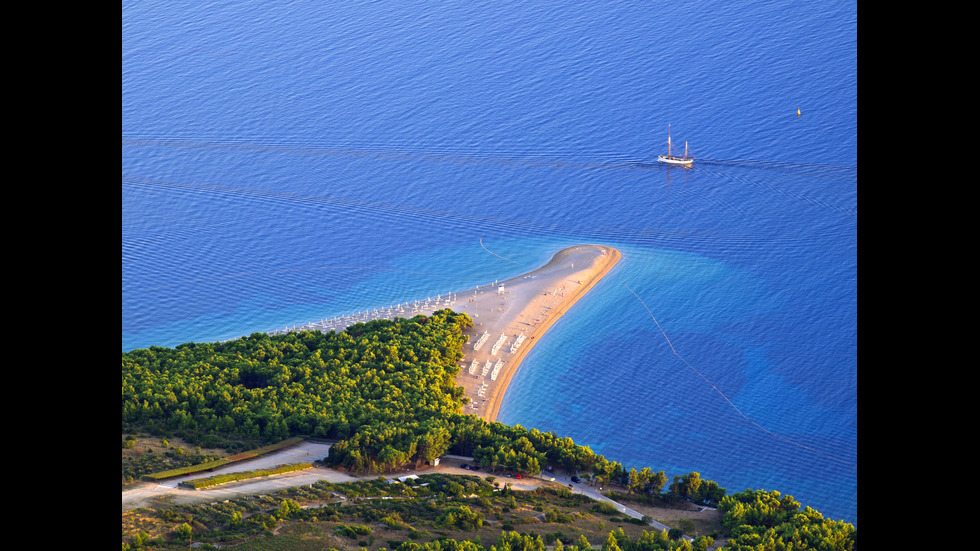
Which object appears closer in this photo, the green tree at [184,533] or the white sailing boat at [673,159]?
the green tree at [184,533]

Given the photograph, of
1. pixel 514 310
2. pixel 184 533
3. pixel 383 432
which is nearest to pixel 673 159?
pixel 514 310

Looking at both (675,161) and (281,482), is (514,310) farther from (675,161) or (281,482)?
(675,161)

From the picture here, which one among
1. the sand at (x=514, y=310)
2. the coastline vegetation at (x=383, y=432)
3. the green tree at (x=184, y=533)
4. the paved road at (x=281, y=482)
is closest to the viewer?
the green tree at (x=184, y=533)

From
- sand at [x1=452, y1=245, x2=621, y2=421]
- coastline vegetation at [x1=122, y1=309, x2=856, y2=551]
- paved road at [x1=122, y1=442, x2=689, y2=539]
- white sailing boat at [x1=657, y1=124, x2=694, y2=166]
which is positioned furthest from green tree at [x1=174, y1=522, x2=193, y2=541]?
white sailing boat at [x1=657, y1=124, x2=694, y2=166]

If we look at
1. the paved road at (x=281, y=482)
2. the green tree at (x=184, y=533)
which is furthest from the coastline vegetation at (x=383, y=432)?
the paved road at (x=281, y=482)

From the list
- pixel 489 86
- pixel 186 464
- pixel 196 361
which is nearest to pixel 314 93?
pixel 489 86

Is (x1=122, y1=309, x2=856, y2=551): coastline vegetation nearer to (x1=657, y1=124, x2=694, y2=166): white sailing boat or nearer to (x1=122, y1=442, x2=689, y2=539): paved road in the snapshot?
(x1=122, y1=442, x2=689, y2=539): paved road

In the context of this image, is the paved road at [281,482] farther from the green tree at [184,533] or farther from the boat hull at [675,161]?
the boat hull at [675,161]
